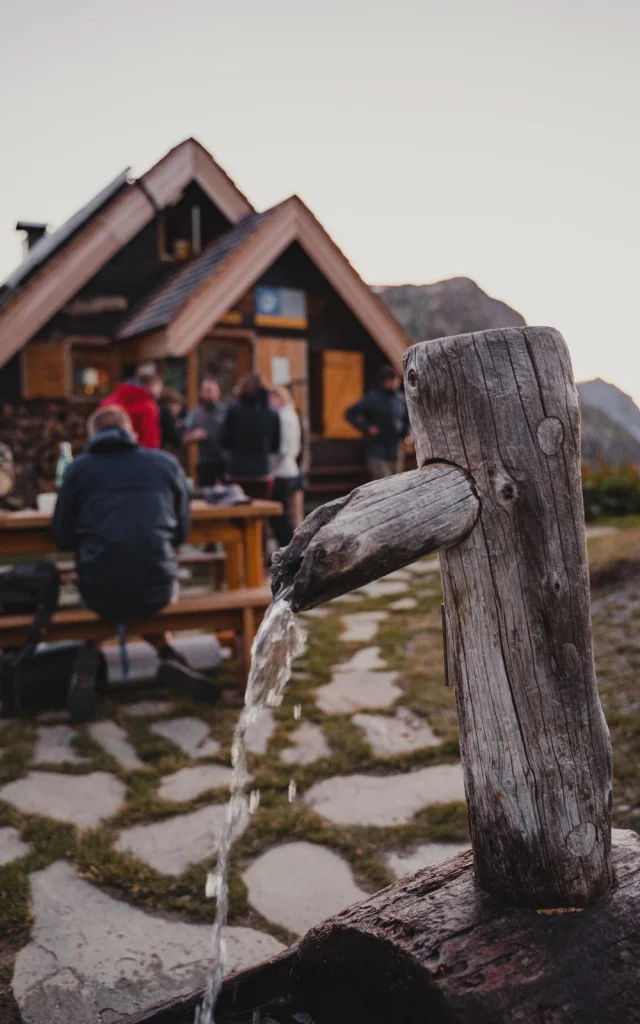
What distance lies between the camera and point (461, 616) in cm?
155

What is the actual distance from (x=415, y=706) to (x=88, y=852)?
195 cm

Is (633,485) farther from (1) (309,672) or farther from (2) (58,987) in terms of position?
(2) (58,987)

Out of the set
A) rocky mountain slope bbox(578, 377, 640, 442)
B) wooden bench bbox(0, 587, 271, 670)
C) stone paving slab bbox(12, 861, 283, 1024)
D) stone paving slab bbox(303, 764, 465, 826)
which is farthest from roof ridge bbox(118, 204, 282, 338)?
rocky mountain slope bbox(578, 377, 640, 442)

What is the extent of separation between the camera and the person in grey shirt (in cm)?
891

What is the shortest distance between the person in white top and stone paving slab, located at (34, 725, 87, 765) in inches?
134

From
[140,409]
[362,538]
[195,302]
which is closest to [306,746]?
[362,538]

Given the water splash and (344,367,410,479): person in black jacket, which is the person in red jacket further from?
the water splash

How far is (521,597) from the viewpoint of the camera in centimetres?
148

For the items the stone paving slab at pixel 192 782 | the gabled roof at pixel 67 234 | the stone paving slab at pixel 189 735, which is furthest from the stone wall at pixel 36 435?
the stone paving slab at pixel 192 782

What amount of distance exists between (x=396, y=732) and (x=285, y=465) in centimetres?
389

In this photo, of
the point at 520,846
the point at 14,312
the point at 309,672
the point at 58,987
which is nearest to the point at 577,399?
the point at 520,846

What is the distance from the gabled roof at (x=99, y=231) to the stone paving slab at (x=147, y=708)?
730cm

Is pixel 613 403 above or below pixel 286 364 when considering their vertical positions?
above

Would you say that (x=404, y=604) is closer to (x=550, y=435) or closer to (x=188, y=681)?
(x=188, y=681)
